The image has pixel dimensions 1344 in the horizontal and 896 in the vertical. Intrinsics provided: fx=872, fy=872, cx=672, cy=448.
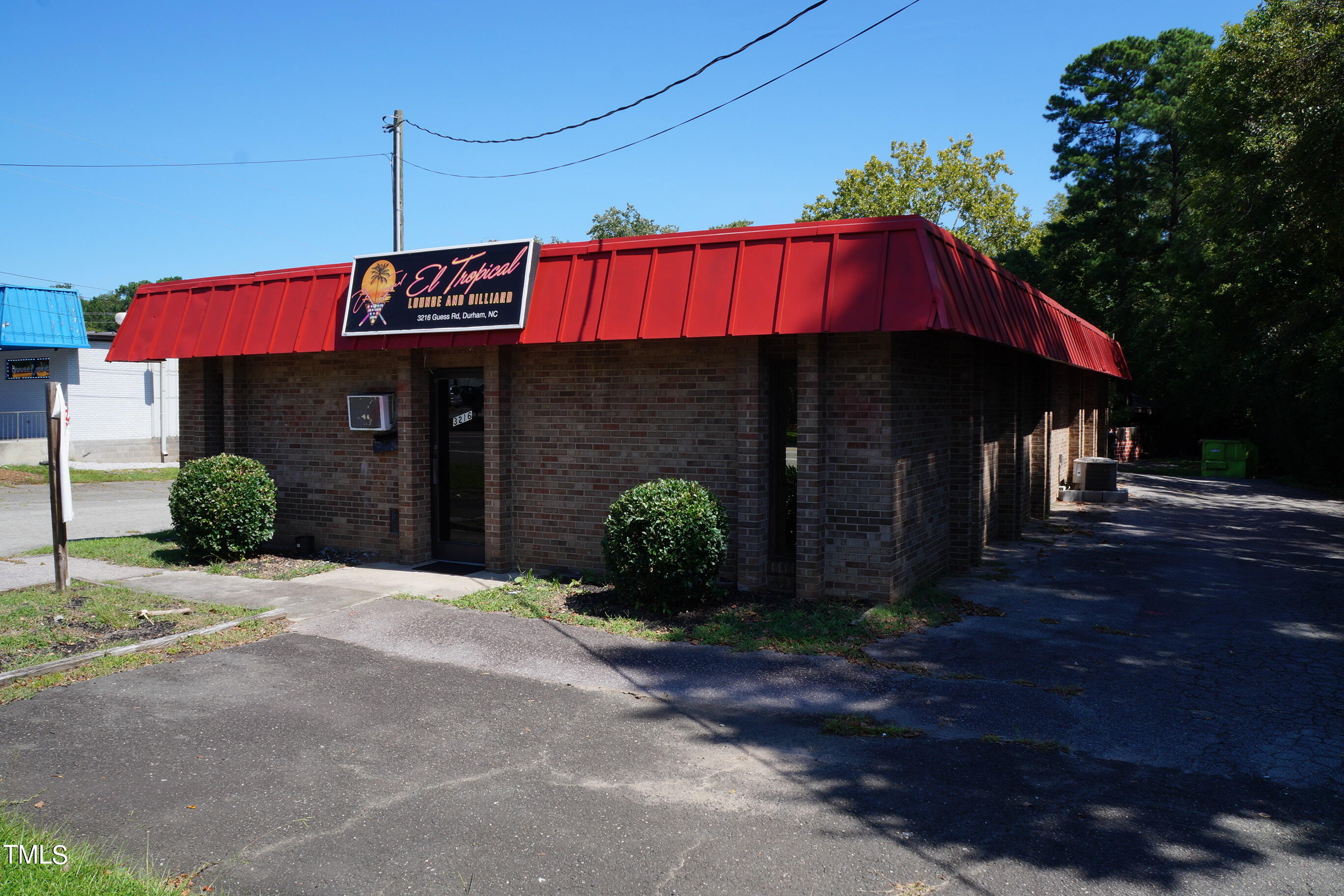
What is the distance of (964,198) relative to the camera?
46344 mm

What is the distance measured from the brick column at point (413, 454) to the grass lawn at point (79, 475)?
16959 millimetres

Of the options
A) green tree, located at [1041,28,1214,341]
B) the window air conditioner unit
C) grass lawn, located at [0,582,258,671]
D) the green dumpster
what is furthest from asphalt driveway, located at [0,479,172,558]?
green tree, located at [1041,28,1214,341]

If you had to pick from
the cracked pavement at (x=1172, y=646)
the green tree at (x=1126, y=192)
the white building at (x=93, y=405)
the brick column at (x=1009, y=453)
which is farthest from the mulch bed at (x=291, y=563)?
the green tree at (x=1126, y=192)

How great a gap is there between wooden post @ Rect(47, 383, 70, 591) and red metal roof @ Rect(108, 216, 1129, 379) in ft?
8.62

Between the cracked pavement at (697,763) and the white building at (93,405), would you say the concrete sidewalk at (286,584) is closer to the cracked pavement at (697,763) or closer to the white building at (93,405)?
the cracked pavement at (697,763)

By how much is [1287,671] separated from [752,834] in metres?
5.18

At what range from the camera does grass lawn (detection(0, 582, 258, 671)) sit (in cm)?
724

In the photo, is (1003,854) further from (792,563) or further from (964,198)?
(964,198)

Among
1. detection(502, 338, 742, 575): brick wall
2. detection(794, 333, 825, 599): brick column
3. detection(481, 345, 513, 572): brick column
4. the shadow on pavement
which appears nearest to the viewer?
the shadow on pavement

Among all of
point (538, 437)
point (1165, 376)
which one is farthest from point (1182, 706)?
point (1165, 376)

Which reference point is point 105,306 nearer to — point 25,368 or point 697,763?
point 25,368

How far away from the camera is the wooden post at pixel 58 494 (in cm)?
914

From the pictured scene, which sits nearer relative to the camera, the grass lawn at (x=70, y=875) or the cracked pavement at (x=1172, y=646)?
the grass lawn at (x=70, y=875)

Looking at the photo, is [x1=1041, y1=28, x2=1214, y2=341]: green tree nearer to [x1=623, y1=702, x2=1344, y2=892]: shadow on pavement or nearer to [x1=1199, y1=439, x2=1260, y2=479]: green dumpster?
[x1=1199, y1=439, x2=1260, y2=479]: green dumpster
